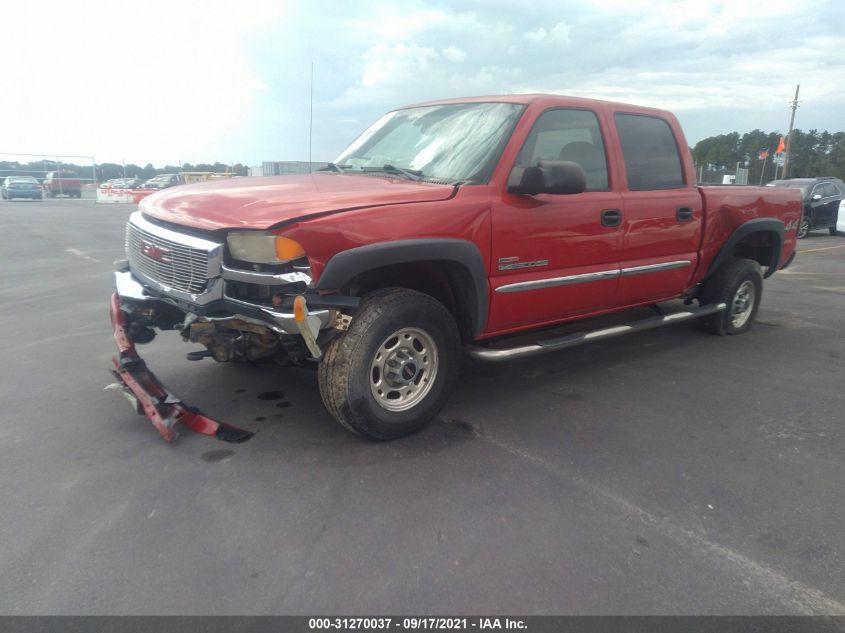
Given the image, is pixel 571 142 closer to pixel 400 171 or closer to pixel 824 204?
pixel 400 171

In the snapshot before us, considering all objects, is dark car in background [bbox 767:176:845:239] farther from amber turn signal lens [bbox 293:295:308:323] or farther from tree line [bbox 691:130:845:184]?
tree line [bbox 691:130:845:184]

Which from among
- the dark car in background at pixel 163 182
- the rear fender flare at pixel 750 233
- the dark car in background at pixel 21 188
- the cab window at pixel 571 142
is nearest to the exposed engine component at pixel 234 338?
the cab window at pixel 571 142

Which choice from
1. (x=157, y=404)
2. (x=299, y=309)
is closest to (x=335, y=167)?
(x=299, y=309)

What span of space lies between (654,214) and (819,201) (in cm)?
1475

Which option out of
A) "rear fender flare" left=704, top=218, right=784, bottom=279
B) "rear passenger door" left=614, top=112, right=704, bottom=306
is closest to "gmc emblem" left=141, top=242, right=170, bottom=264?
"rear passenger door" left=614, top=112, right=704, bottom=306

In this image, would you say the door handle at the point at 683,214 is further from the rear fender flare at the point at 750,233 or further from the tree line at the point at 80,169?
the tree line at the point at 80,169

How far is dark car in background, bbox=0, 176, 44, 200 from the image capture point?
28438mm

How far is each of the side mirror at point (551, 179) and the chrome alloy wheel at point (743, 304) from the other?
10.3 feet

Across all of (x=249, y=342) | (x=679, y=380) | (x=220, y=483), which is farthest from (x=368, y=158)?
(x=679, y=380)

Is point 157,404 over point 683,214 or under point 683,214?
under

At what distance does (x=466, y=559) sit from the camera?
8.26ft

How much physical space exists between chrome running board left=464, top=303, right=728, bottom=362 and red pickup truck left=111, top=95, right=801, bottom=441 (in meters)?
0.02

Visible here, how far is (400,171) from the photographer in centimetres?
403

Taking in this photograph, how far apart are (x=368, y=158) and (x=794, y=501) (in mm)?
3386
